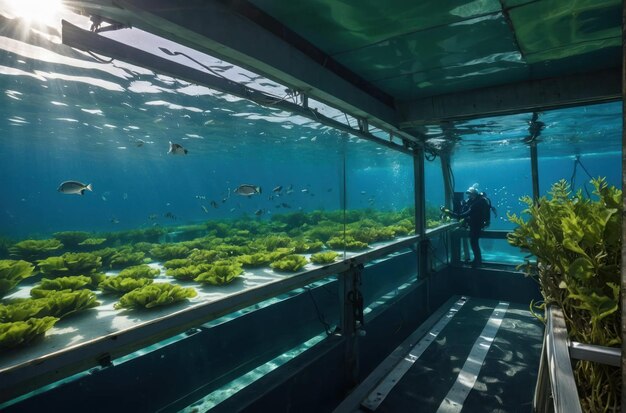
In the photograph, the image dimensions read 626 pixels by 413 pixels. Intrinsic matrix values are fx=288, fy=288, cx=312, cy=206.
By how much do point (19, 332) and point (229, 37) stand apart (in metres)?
3.42

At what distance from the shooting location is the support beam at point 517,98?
5555 mm

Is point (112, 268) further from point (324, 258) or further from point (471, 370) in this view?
point (471, 370)

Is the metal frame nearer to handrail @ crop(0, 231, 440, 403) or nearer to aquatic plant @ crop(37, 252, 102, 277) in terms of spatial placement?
handrail @ crop(0, 231, 440, 403)

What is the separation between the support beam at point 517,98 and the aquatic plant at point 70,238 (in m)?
11.8

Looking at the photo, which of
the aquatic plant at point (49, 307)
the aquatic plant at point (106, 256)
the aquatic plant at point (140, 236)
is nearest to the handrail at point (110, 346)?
the aquatic plant at point (49, 307)

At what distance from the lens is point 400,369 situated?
5.38 m

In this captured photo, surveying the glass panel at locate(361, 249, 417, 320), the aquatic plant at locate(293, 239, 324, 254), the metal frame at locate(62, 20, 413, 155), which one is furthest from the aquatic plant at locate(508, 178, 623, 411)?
the glass panel at locate(361, 249, 417, 320)

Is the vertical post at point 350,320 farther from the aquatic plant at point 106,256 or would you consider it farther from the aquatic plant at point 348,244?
the aquatic plant at point 106,256

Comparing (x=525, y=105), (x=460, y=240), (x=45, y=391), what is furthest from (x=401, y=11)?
(x=460, y=240)

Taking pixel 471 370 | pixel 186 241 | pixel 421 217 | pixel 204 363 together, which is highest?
pixel 421 217

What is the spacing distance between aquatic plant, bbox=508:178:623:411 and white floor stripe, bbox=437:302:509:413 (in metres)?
2.84

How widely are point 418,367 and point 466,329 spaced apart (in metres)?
2.35

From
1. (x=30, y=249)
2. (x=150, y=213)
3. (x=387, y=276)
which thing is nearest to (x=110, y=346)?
(x=30, y=249)

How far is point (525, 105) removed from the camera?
6.04 metres
